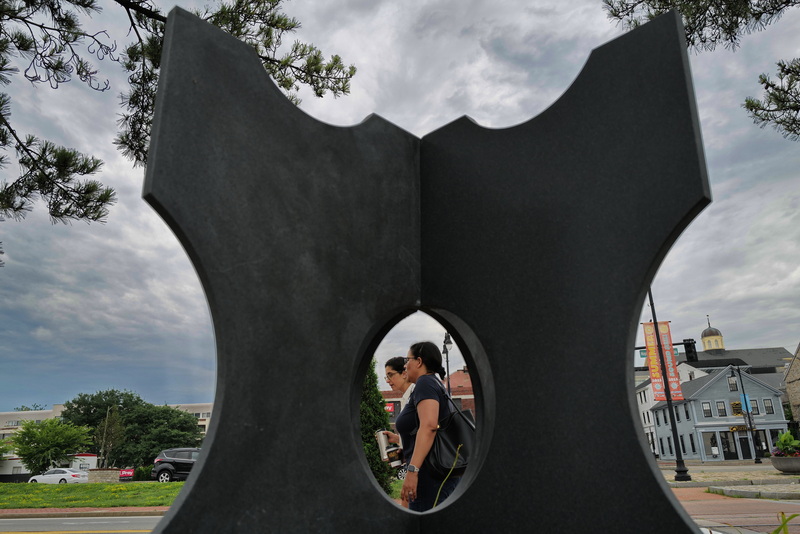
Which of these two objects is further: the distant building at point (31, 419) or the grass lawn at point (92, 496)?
the distant building at point (31, 419)

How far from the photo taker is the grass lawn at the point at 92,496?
12672mm

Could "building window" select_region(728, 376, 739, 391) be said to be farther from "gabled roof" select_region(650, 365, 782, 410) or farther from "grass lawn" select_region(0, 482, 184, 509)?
"grass lawn" select_region(0, 482, 184, 509)

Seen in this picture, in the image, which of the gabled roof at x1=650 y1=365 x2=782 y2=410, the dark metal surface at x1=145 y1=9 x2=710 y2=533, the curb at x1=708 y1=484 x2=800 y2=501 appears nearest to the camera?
the dark metal surface at x1=145 y1=9 x2=710 y2=533

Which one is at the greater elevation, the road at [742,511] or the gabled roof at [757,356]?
the gabled roof at [757,356]

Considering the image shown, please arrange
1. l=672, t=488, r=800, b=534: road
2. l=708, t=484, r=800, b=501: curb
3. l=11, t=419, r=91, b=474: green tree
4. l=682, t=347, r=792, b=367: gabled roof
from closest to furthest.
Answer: l=672, t=488, r=800, b=534: road, l=708, t=484, r=800, b=501: curb, l=11, t=419, r=91, b=474: green tree, l=682, t=347, r=792, b=367: gabled roof

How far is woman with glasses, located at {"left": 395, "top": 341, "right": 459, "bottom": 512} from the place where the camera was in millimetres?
2775

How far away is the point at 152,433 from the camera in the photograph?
161 ft

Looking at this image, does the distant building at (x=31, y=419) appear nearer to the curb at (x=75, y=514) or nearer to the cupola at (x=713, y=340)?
the curb at (x=75, y=514)

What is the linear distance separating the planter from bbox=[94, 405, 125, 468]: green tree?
157 ft

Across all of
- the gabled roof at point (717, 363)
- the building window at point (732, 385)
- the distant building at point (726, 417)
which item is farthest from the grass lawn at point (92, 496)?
the gabled roof at point (717, 363)

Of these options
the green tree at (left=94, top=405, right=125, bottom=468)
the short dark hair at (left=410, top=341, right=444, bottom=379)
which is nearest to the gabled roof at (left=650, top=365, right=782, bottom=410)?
the short dark hair at (left=410, top=341, right=444, bottom=379)

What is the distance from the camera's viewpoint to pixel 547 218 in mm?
2395

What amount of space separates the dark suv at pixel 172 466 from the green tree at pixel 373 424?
38.8 feet

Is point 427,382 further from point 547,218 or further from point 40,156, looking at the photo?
point 40,156
